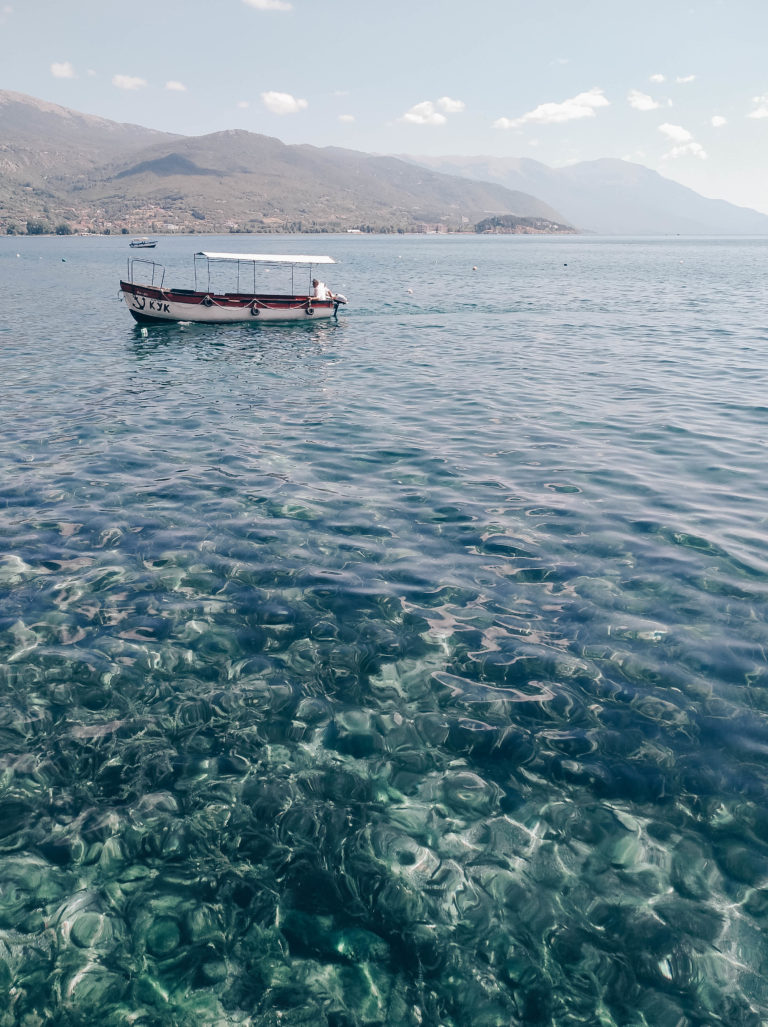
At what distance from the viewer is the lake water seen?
6035mm

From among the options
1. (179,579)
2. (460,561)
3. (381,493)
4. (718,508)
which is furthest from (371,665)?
(718,508)

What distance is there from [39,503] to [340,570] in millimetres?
8688

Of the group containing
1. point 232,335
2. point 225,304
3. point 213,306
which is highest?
point 225,304

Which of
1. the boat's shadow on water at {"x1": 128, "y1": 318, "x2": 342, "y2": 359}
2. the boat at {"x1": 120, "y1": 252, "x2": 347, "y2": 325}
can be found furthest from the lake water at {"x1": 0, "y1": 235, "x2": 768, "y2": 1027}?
the boat at {"x1": 120, "y1": 252, "x2": 347, "y2": 325}

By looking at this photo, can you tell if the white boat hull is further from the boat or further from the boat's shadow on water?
the boat's shadow on water

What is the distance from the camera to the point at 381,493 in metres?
16.9

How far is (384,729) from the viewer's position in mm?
8961

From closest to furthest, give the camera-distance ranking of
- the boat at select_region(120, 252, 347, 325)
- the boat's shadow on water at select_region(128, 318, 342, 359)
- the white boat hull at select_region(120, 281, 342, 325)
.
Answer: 1. the boat's shadow on water at select_region(128, 318, 342, 359)
2. the boat at select_region(120, 252, 347, 325)
3. the white boat hull at select_region(120, 281, 342, 325)

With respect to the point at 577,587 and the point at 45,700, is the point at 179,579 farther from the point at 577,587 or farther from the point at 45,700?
the point at 577,587

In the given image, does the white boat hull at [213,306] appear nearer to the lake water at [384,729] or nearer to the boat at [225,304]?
the boat at [225,304]

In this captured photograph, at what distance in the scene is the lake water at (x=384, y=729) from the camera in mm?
6035

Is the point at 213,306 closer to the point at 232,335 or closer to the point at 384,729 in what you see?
the point at 232,335

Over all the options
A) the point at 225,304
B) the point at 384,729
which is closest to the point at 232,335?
the point at 225,304

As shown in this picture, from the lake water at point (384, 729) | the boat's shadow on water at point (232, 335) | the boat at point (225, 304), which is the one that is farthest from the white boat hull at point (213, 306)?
the lake water at point (384, 729)
